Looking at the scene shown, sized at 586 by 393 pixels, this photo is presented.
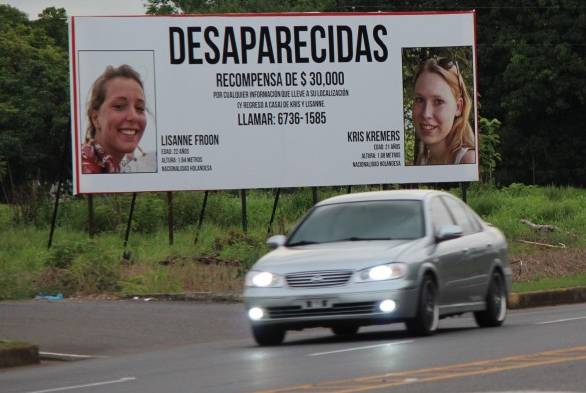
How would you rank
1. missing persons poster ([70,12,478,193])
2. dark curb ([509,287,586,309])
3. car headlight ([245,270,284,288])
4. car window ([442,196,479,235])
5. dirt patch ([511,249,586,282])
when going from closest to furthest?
car headlight ([245,270,284,288])
car window ([442,196,479,235])
dark curb ([509,287,586,309])
dirt patch ([511,249,586,282])
missing persons poster ([70,12,478,193])

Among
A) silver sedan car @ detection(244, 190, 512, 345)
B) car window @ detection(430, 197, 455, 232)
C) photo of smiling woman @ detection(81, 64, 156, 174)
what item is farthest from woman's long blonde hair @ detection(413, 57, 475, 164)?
car window @ detection(430, 197, 455, 232)

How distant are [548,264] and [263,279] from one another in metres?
14.7

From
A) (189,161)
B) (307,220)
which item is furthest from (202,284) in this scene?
(307,220)

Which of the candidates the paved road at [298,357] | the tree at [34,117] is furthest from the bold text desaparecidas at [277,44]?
the tree at [34,117]

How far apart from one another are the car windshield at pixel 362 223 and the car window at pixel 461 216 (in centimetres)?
80

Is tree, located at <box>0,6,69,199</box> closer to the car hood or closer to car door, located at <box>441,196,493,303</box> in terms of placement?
car door, located at <box>441,196,493,303</box>

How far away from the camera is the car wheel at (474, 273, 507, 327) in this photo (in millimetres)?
17703

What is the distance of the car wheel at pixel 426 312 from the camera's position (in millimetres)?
15789

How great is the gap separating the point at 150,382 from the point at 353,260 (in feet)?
10.9

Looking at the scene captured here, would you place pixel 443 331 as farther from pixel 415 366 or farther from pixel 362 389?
pixel 362 389

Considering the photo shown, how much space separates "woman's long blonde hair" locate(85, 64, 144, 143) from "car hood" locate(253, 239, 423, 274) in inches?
666

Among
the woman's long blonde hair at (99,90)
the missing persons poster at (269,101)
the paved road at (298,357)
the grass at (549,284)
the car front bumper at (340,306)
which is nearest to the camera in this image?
the paved road at (298,357)

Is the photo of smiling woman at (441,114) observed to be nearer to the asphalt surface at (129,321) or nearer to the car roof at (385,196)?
the asphalt surface at (129,321)

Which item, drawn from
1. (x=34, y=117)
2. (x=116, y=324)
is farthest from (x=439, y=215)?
(x=34, y=117)
